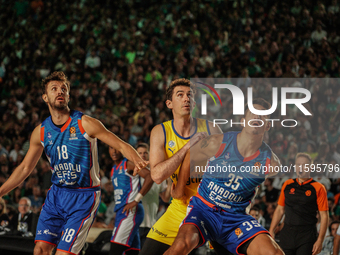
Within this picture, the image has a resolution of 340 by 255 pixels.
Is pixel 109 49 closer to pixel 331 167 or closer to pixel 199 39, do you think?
pixel 199 39

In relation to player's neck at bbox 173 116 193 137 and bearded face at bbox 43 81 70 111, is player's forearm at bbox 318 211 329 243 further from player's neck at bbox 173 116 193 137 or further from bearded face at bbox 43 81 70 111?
bearded face at bbox 43 81 70 111

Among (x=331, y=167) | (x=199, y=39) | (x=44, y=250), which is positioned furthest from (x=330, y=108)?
(x=44, y=250)

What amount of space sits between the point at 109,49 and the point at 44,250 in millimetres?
10094

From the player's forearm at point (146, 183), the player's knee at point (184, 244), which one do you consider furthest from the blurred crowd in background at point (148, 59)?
the player's knee at point (184, 244)

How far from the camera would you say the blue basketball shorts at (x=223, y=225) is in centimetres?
372

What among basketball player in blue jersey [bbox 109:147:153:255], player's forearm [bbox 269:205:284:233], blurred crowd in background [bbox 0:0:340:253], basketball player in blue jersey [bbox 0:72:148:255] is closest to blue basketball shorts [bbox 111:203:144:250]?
basketball player in blue jersey [bbox 109:147:153:255]

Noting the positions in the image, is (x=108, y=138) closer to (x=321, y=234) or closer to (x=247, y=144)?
(x=247, y=144)

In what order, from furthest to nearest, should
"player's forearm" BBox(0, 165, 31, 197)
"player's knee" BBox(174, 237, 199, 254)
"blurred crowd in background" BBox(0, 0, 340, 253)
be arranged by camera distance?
"blurred crowd in background" BBox(0, 0, 340, 253) < "player's forearm" BBox(0, 165, 31, 197) < "player's knee" BBox(174, 237, 199, 254)

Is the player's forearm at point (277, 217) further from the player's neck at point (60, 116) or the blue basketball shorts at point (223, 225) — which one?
the player's neck at point (60, 116)

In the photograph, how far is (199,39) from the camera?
42.9 ft

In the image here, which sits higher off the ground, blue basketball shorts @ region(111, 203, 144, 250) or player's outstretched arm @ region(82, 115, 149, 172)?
player's outstretched arm @ region(82, 115, 149, 172)

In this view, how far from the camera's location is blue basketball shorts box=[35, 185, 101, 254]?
4.35 meters

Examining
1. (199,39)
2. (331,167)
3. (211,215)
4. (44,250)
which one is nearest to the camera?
(211,215)

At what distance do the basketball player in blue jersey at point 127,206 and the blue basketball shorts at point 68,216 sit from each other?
1.54 metres
